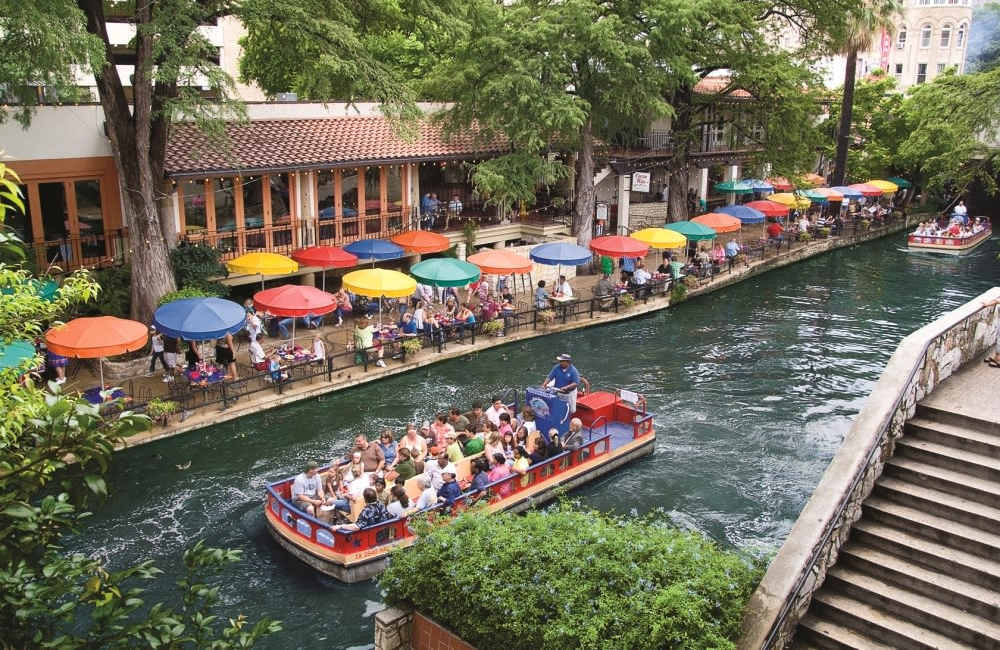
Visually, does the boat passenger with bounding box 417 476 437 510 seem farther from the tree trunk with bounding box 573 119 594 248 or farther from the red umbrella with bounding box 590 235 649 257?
the tree trunk with bounding box 573 119 594 248

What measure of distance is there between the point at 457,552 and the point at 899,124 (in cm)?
5171

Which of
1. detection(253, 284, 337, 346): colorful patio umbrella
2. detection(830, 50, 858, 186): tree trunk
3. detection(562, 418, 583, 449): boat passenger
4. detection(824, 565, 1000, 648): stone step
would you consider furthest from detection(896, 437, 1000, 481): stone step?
detection(830, 50, 858, 186): tree trunk

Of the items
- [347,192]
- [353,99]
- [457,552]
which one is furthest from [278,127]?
[457,552]

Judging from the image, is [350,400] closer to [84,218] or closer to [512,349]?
[512,349]

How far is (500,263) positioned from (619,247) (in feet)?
16.3

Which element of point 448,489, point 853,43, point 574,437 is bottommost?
point 448,489

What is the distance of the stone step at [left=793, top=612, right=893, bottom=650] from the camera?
9.31 metres

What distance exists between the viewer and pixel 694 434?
21.2 m

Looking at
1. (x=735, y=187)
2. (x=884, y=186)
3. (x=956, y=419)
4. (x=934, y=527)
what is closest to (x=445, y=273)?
(x=956, y=419)

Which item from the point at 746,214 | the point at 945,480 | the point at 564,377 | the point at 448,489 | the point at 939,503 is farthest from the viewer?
the point at 746,214

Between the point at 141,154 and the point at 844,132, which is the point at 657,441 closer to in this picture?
the point at 141,154

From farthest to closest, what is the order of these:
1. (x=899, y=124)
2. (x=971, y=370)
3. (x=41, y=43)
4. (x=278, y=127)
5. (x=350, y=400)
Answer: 1. (x=899, y=124)
2. (x=278, y=127)
3. (x=350, y=400)
4. (x=41, y=43)
5. (x=971, y=370)

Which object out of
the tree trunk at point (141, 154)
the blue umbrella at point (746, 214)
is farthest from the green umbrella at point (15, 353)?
the blue umbrella at point (746, 214)

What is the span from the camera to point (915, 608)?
9.38 m
